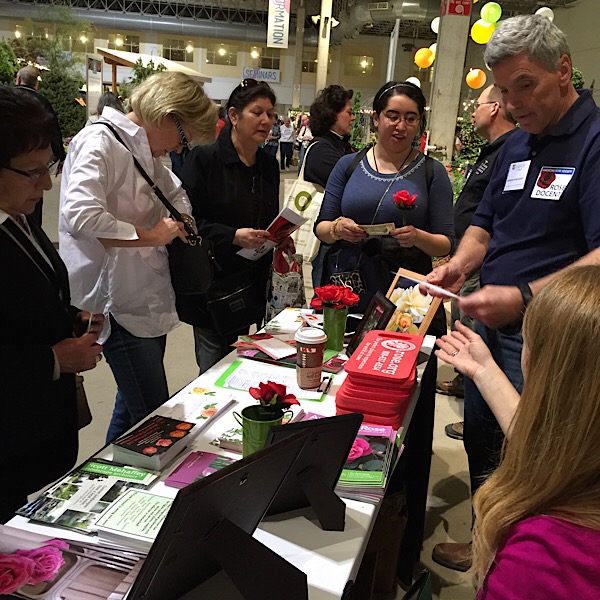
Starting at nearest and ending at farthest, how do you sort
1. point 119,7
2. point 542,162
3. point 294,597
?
point 294,597 < point 542,162 < point 119,7

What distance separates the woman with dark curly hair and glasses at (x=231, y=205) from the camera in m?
2.51

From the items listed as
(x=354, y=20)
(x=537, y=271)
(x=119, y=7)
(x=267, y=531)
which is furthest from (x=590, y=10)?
(x=119, y=7)

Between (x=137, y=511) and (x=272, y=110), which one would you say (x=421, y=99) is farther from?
(x=137, y=511)

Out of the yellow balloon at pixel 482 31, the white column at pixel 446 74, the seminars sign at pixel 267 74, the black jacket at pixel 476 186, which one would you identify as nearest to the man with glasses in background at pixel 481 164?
the black jacket at pixel 476 186

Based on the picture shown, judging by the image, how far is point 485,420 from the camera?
6.61 ft

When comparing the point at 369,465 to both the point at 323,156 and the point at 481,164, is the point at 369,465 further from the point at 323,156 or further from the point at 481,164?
the point at 323,156

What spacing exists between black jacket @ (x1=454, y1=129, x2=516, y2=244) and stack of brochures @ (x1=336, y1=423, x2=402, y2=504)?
1.97 meters

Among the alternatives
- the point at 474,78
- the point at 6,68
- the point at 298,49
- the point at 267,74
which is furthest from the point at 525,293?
the point at 267,74

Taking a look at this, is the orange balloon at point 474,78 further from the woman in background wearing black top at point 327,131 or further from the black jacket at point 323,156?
the black jacket at point 323,156

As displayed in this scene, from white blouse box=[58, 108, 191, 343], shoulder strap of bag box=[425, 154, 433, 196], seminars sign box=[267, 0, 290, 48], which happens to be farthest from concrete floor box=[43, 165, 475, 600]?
seminars sign box=[267, 0, 290, 48]

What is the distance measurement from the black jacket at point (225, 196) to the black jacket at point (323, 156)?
34.8 inches

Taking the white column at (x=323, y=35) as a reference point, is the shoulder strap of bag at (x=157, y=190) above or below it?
below

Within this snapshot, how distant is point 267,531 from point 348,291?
1.06 meters

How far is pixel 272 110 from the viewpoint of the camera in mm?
2602
